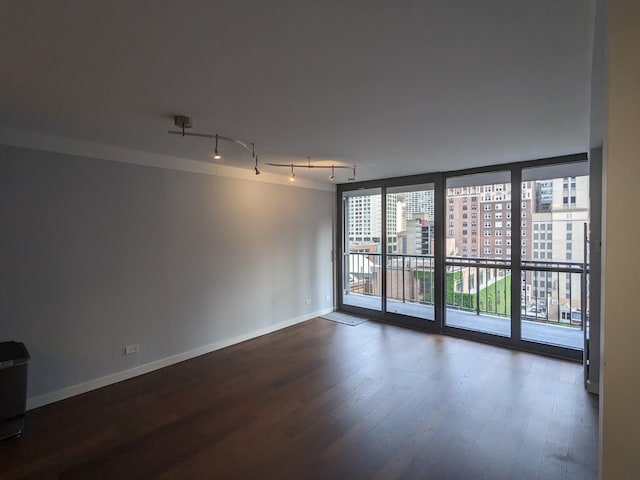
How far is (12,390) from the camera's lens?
7.95 feet

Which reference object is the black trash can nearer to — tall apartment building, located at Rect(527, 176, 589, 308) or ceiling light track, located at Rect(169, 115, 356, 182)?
ceiling light track, located at Rect(169, 115, 356, 182)

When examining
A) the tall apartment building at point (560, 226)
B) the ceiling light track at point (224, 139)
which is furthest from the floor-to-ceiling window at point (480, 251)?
the ceiling light track at point (224, 139)

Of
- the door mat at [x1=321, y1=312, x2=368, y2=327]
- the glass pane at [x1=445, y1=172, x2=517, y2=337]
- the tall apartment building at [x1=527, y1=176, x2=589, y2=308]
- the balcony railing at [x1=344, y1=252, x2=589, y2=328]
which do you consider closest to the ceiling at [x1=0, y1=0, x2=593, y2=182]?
the tall apartment building at [x1=527, y1=176, x2=589, y2=308]

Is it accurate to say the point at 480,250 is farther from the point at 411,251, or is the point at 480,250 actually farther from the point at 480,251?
the point at 411,251

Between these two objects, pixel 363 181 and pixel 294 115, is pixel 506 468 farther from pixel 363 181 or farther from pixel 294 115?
pixel 363 181

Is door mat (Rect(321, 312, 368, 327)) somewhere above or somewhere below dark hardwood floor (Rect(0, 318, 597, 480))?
above

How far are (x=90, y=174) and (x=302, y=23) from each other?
2805mm

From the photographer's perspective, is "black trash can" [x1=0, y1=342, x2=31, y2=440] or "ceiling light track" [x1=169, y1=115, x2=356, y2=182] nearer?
"black trash can" [x1=0, y1=342, x2=31, y2=440]

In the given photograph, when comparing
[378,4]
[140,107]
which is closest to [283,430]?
[140,107]

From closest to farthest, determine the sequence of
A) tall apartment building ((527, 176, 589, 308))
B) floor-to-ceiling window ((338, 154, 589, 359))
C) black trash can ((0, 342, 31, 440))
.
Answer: black trash can ((0, 342, 31, 440)) → tall apartment building ((527, 176, 589, 308)) → floor-to-ceiling window ((338, 154, 589, 359))

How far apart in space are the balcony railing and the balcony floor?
8 cm

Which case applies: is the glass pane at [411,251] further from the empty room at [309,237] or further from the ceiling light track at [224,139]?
the ceiling light track at [224,139]

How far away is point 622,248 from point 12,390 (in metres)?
3.62

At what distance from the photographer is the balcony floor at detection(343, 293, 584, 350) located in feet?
13.5
